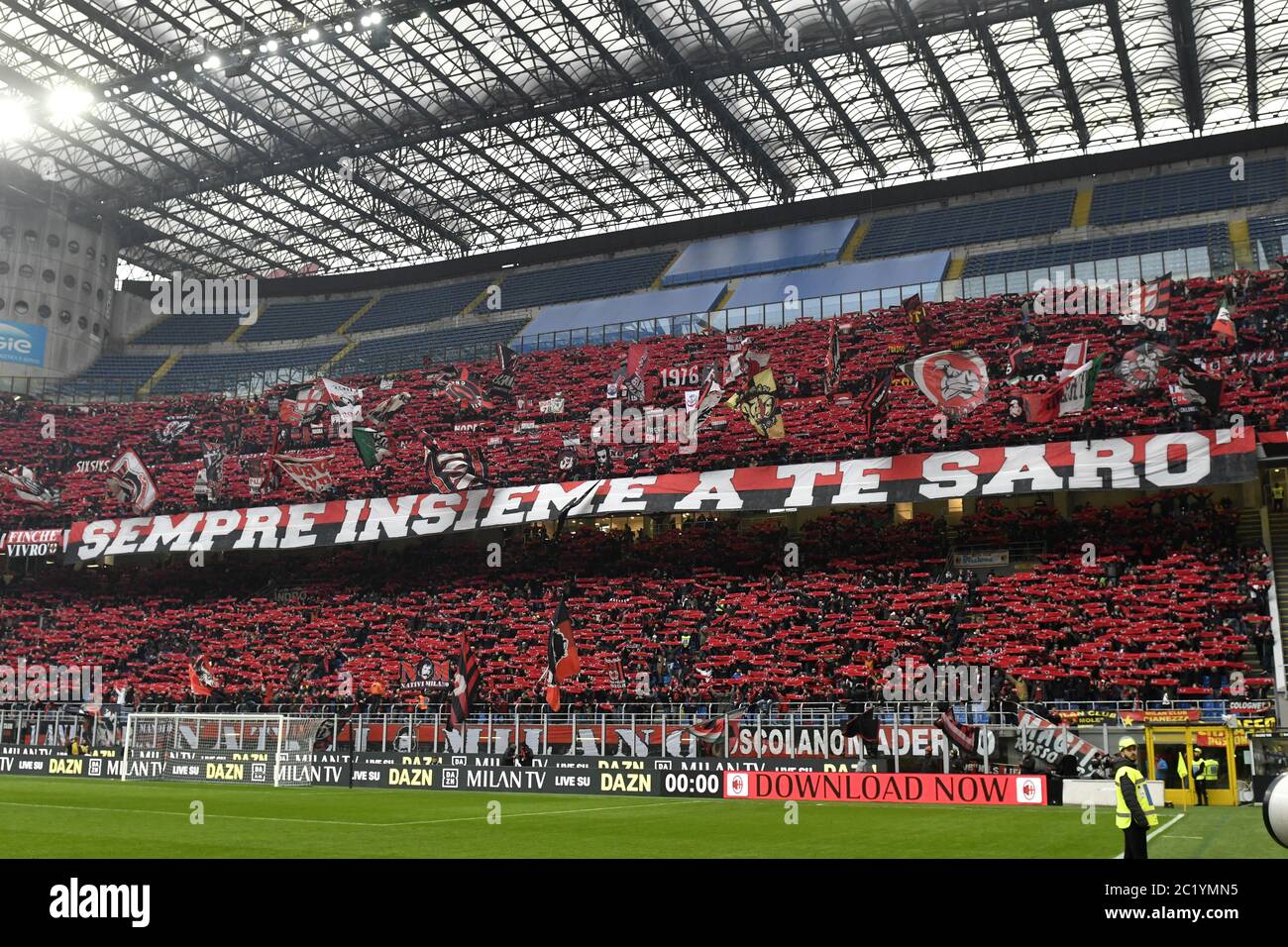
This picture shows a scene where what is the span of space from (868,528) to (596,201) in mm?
26149

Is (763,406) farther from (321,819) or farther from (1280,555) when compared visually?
(321,819)

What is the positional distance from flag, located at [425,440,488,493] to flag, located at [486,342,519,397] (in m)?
8.76

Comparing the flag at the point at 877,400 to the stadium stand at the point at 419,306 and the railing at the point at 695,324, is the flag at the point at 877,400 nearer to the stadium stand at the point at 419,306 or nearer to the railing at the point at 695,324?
the railing at the point at 695,324

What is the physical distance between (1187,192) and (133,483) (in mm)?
46999

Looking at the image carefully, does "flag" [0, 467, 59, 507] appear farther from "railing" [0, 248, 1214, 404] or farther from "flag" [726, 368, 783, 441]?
"flag" [726, 368, 783, 441]

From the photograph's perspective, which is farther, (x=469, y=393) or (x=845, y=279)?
(x=845, y=279)

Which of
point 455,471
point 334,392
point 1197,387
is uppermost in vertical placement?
point 334,392

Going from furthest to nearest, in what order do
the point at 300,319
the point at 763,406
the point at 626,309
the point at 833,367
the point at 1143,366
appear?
1. the point at 300,319
2. the point at 626,309
3. the point at 833,367
4. the point at 763,406
5. the point at 1143,366

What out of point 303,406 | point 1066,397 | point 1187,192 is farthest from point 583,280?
point 1066,397

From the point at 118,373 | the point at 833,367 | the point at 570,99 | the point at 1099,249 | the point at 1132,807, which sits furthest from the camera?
the point at 118,373

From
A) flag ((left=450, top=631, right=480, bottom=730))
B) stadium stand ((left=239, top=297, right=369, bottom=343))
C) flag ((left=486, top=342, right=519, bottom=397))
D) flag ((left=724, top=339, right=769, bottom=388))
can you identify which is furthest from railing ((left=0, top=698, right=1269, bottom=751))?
stadium stand ((left=239, top=297, right=369, bottom=343))

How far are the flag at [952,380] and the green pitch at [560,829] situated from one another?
18905 millimetres

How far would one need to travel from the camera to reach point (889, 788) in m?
24.8

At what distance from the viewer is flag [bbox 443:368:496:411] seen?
50.9 m
